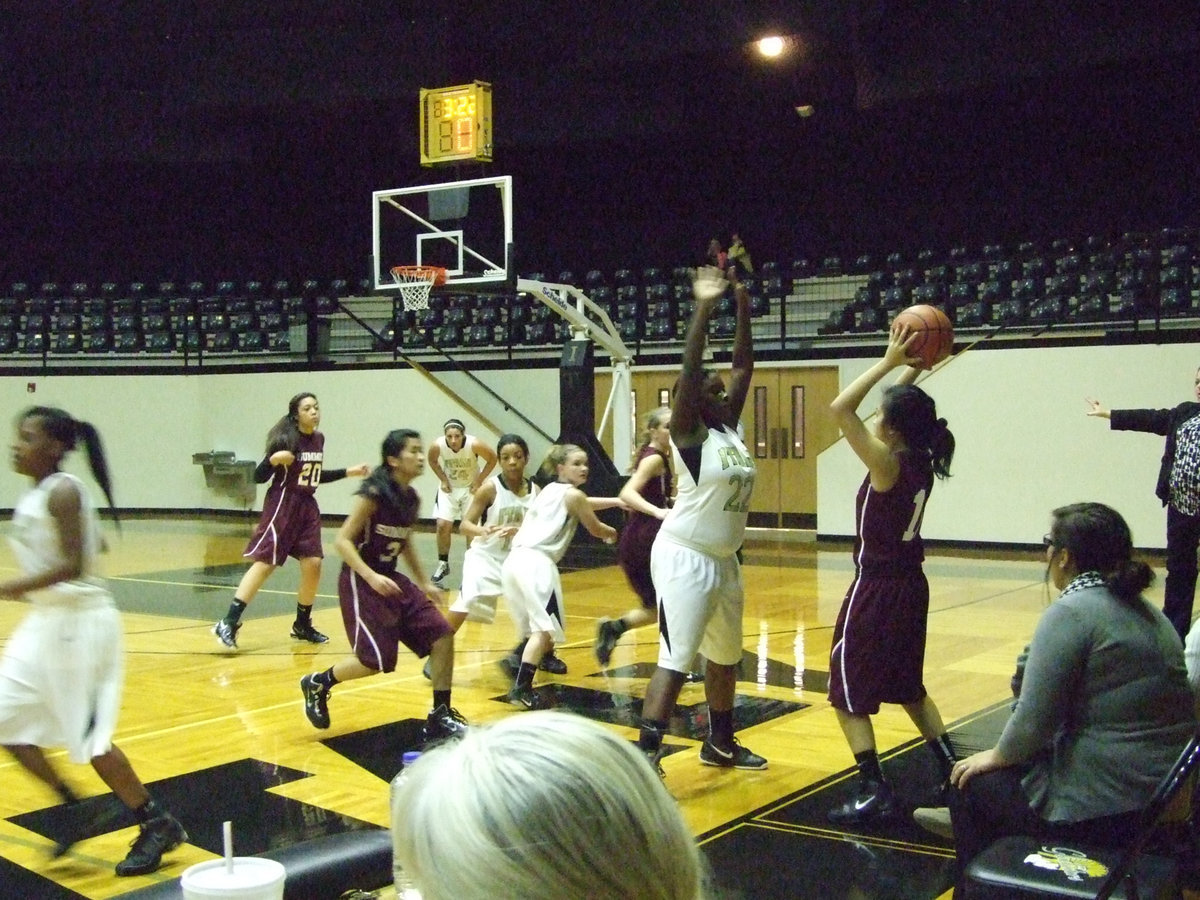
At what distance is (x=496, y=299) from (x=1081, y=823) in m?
16.8

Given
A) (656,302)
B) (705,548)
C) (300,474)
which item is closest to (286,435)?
(300,474)

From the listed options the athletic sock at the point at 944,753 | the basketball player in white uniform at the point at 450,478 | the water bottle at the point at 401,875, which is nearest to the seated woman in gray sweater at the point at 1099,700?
the athletic sock at the point at 944,753

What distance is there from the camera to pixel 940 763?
188 inches

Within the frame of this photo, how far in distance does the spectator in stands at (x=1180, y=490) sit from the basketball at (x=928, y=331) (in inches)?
103

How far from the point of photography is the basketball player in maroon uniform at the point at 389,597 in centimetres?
582

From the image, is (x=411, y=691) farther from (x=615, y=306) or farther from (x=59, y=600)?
(x=615, y=306)

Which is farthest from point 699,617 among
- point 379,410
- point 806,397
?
point 379,410

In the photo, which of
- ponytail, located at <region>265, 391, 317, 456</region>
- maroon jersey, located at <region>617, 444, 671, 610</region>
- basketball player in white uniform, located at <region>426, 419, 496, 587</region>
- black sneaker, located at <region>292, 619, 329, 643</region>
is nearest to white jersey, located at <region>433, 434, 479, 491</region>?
basketball player in white uniform, located at <region>426, 419, 496, 587</region>

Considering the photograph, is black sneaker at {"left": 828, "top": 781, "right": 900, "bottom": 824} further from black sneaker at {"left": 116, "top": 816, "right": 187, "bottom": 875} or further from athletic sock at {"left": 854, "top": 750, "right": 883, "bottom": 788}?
black sneaker at {"left": 116, "top": 816, "right": 187, "bottom": 875}

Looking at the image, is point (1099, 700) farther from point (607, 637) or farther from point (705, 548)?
point (607, 637)

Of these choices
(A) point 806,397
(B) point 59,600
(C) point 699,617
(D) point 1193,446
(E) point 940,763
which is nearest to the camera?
(B) point 59,600

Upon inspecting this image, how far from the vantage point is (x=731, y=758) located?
5.39 metres

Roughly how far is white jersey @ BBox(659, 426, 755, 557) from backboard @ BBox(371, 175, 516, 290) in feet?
27.8

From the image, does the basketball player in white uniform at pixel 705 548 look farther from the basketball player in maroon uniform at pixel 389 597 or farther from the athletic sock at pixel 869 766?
the basketball player in maroon uniform at pixel 389 597
